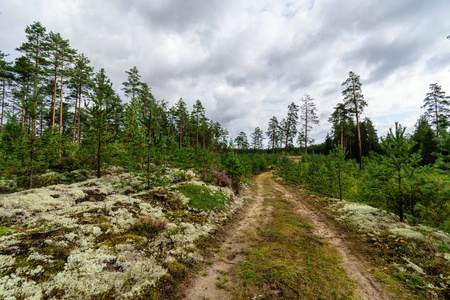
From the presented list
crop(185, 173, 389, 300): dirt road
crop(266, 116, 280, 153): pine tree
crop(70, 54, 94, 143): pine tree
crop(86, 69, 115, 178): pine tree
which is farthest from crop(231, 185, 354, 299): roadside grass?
crop(266, 116, 280, 153): pine tree

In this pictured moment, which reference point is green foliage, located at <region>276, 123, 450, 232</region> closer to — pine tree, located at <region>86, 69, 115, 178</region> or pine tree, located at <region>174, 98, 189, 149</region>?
pine tree, located at <region>86, 69, 115, 178</region>

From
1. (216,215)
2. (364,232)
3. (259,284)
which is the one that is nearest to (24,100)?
(216,215)

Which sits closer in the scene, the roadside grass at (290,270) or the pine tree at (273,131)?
the roadside grass at (290,270)

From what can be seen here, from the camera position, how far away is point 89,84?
84.4 ft

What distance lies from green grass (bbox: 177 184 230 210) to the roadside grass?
11.2ft

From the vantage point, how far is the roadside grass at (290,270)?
406 centimetres

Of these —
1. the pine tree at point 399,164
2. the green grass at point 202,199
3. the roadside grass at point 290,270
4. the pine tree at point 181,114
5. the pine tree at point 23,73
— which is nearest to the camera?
the roadside grass at point 290,270

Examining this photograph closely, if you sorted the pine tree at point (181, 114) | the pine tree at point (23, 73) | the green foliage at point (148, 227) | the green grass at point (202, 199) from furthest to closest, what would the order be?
1. the pine tree at point (181, 114)
2. the pine tree at point (23, 73)
3. the green grass at point (202, 199)
4. the green foliage at point (148, 227)

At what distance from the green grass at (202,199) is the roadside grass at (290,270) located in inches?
134

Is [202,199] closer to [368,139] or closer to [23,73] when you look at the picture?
[23,73]

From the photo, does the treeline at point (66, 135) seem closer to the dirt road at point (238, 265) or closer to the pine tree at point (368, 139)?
the dirt road at point (238, 265)

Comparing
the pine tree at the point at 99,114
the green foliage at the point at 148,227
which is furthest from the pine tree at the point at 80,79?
the green foliage at the point at 148,227

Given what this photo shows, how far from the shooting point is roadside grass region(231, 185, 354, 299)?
4.06 m

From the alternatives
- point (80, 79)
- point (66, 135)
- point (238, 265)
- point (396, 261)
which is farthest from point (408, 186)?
point (80, 79)
